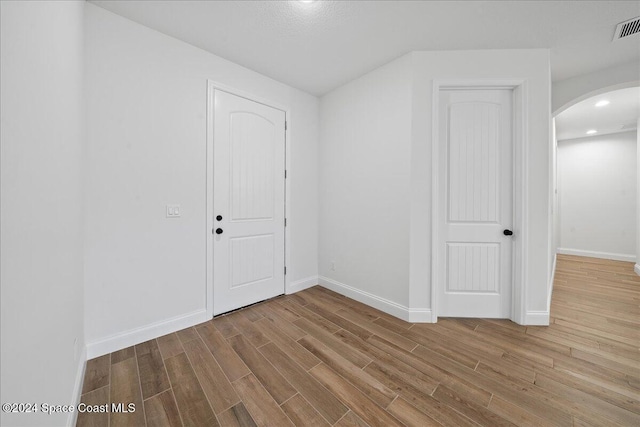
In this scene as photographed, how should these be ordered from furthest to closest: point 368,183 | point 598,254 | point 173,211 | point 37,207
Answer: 1. point 598,254
2. point 368,183
3. point 173,211
4. point 37,207

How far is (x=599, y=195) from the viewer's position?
530cm

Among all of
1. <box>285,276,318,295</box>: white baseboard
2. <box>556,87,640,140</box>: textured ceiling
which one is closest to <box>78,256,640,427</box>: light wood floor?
<box>285,276,318,295</box>: white baseboard

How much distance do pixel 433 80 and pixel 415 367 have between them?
2603mm

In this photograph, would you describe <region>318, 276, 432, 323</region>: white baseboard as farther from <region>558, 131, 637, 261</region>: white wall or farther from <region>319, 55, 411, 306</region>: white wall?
<region>558, 131, 637, 261</region>: white wall

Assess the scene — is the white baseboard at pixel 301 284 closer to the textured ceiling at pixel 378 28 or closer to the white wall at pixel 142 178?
the white wall at pixel 142 178

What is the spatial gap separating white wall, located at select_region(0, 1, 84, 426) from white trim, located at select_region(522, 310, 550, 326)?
3.42m

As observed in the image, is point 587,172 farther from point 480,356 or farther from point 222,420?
point 222,420

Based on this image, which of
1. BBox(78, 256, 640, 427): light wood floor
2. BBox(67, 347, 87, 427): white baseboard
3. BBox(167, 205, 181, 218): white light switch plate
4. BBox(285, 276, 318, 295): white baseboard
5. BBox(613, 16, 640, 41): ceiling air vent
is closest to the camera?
Result: BBox(67, 347, 87, 427): white baseboard

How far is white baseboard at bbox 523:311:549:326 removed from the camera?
240cm

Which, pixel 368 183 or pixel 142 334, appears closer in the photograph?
pixel 142 334

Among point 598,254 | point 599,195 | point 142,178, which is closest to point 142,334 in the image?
point 142,178

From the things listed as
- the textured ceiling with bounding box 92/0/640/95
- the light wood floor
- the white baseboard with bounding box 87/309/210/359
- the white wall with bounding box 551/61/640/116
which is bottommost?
the light wood floor

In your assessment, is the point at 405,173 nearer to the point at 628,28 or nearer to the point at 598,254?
→ the point at 628,28

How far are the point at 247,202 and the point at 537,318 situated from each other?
3.22 meters
